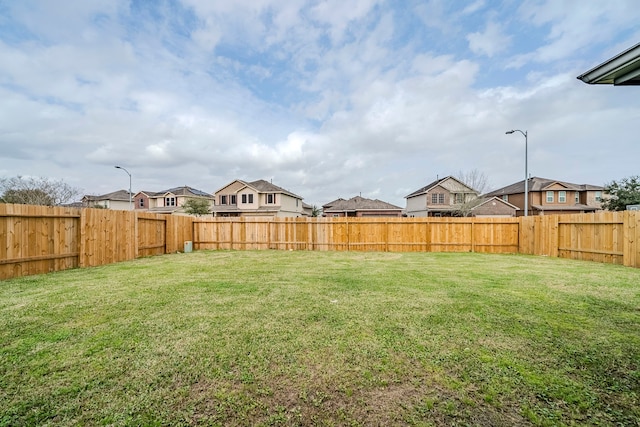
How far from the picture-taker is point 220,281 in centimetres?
638

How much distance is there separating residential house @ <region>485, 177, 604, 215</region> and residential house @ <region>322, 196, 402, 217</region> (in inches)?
567

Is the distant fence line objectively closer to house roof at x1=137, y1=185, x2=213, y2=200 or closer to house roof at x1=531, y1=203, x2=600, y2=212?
house roof at x1=531, y1=203, x2=600, y2=212

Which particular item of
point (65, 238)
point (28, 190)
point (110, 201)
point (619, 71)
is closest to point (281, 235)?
point (65, 238)

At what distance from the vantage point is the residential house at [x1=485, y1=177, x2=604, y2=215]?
30.4 meters

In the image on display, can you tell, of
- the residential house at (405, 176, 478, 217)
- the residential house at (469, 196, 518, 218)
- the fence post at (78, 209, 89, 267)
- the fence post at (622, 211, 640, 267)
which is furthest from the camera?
the residential house at (405, 176, 478, 217)

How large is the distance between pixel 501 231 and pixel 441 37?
891 cm

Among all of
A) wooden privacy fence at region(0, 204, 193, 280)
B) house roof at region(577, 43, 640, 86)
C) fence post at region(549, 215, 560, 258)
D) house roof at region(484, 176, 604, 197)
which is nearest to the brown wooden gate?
wooden privacy fence at region(0, 204, 193, 280)

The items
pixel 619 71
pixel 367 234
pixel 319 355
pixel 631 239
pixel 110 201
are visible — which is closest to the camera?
pixel 619 71

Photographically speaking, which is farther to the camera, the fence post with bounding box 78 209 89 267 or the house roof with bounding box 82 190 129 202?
the house roof with bounding box 82 190 129 202

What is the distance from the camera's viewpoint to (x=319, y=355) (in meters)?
2.85

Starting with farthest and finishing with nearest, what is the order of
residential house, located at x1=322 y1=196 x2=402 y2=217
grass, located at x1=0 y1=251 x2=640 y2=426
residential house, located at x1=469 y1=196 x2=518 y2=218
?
residential house, located at x1=322 y1=196 x2=402 y2=217 → residential house, located at x1=469 y1=196 x2=518 y2=218 → grass, located at x1=0 y1=251 x2=640 y2=426

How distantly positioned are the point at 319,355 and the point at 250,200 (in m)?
31.9

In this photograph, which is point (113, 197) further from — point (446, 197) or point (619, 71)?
point (619, 71)

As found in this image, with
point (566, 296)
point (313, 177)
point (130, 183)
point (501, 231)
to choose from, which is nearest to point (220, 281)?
point (566, 296)
